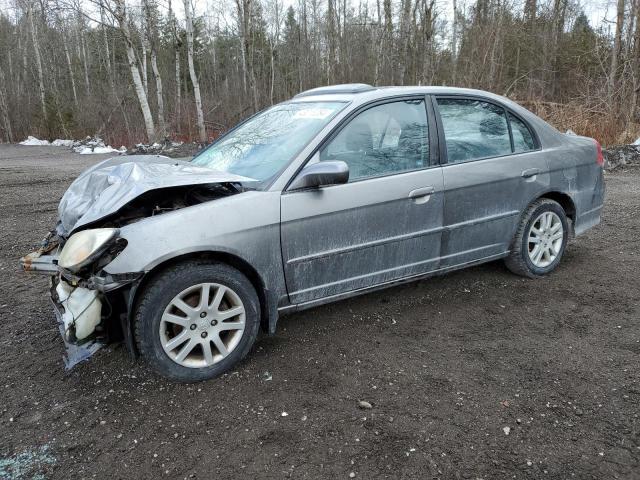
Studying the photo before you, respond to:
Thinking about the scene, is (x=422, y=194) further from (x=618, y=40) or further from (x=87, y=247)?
(x=618, y=40)

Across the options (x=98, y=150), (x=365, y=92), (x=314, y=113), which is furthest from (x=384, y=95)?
(x=98, y=150)

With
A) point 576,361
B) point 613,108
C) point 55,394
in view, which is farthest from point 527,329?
point 613,108

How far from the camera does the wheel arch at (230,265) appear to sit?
8.79 ft

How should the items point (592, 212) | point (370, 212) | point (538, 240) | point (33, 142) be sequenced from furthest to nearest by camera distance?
point (33, 142), point (592, 212), point (538, 240), point (370, 212)

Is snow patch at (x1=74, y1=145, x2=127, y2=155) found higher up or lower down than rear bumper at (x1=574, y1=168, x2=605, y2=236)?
higher up

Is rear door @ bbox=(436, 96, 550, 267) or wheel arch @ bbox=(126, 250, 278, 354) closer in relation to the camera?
wheel arch @ bbox=(126, 250, 278, 354)

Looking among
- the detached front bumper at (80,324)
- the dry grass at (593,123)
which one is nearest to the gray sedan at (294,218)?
the detached front bumper at (80,324)

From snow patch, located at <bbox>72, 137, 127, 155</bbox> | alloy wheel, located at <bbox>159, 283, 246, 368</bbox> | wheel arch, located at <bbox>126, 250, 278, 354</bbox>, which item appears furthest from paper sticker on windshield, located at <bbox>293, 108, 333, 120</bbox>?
snow patch, located at <bbox>72, 137, 127, 155</bbox>

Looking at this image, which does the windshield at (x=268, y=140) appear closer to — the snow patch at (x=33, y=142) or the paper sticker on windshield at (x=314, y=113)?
the paper sticker on windshield at (x=314, y=113)

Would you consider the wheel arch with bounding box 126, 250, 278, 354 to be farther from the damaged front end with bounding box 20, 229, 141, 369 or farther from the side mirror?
the side mirror

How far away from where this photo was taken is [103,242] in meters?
2.56

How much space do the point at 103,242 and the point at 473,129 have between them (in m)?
2.80

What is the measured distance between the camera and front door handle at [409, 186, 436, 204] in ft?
11.2

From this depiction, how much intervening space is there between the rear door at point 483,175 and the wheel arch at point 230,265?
1.43 meters
